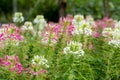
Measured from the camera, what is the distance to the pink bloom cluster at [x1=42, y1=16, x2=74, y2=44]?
3823 mm

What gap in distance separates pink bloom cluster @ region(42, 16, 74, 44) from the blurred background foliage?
5.48m

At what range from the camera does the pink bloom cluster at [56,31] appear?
150 inches

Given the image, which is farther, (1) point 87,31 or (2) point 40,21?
(2) point 40,21

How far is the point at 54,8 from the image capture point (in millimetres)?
14703

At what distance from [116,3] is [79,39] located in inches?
310

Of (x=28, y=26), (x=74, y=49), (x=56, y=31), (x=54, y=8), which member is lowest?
(x=74, y=49)

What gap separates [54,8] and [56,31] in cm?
1084

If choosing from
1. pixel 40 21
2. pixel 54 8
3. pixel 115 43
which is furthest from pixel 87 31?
pixel 54 8

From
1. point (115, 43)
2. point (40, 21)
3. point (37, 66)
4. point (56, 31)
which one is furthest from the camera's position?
point (40, 21)

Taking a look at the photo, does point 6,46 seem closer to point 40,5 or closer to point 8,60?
point 8,60

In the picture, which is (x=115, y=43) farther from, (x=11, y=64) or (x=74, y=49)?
(x=11, y=64)

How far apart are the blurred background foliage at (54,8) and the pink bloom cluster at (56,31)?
548 cm

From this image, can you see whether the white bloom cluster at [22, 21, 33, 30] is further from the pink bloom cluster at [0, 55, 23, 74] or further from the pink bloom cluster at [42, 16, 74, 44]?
the pink bloom cluster at [0, 55, 23, 74]

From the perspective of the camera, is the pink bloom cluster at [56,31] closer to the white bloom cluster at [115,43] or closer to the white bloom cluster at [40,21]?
the white bloom cluster at [115,43]
